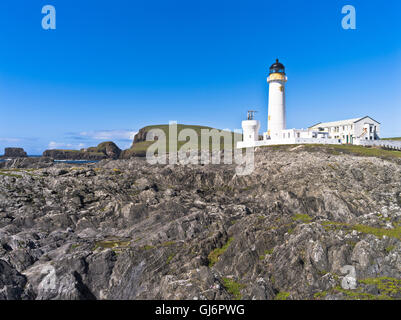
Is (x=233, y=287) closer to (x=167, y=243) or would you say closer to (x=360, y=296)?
(x=360, y=296)

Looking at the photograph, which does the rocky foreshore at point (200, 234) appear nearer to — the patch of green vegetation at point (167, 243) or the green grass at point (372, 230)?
the green grass at point (372, 230)

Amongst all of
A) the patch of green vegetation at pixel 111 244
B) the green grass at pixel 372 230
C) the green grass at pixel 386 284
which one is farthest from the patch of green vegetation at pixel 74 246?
the green grass at pixel 386 284

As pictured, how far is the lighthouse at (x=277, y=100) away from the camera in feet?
271

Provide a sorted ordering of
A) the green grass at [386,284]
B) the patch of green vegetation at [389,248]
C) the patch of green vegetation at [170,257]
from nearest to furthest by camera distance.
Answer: the green grass at [386,284], the patch of green vegetation at [389,248], the patch of green vegetation at [170,257]

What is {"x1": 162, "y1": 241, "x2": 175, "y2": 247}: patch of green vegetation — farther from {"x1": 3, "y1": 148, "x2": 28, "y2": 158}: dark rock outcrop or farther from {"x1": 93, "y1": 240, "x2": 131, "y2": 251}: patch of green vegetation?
{"x1": 3, "y1": 148, "x2": 28, "y2": 158}: dark rock outcrop

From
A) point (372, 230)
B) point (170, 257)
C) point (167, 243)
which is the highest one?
point (372, 230)

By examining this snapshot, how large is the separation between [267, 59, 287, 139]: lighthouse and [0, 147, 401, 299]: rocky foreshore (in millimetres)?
30831

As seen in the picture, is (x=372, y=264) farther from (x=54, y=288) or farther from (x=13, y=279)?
(x=13, y=279)

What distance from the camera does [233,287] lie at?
21594mm

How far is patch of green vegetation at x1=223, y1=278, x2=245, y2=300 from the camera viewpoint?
67.7ft

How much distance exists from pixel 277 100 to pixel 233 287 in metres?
68.8

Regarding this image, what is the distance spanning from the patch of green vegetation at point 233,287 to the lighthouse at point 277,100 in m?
64.0

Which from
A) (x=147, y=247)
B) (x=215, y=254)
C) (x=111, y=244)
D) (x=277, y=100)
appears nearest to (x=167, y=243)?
(x=147, y=247)

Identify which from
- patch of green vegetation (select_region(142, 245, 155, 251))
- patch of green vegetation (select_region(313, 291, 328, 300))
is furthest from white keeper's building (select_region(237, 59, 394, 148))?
patch of green vegetation (select_region(313, 291, 328, 300))
